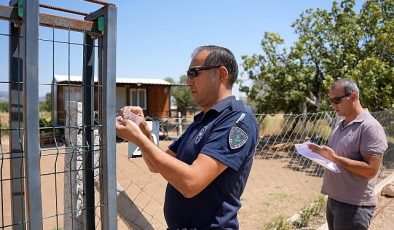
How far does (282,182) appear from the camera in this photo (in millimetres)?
9602

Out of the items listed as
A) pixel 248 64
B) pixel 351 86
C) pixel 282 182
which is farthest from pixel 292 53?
pixel 351 86

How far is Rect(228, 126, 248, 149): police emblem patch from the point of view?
1.72 m

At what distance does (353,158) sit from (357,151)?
64 millimetres

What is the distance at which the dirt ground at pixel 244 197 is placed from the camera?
196 inches

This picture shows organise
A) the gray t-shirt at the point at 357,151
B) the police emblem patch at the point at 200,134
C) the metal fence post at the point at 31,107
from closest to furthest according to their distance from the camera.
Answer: the metal fence post at the point at 31,107 → the police emblem patch at the point at 200,134 → the gray t-shirt at the point at 357,151

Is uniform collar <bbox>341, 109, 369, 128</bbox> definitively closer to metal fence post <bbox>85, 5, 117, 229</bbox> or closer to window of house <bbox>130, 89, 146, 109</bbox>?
metal fence post <bbox>85, 5, 117, 229</bbox>

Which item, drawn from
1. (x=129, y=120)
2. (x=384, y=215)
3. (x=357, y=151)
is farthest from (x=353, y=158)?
(x=384, y=215)

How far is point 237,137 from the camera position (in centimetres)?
174

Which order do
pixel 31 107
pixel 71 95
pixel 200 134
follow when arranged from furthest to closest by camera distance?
1. pixel 71 95
2. pixel 200 134
3. pixel 31 107

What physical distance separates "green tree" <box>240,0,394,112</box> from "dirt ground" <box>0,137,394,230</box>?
3.93 m

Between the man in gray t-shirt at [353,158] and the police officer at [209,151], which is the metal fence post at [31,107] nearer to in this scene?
the police officer at [209,151]

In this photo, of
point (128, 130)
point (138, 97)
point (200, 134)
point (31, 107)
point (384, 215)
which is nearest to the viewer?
point (31, 107)

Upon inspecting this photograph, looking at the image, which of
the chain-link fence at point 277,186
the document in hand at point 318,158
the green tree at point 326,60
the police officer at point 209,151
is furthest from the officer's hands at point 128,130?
the green tree at point 326,60

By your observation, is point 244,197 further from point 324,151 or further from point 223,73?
point 223,73
